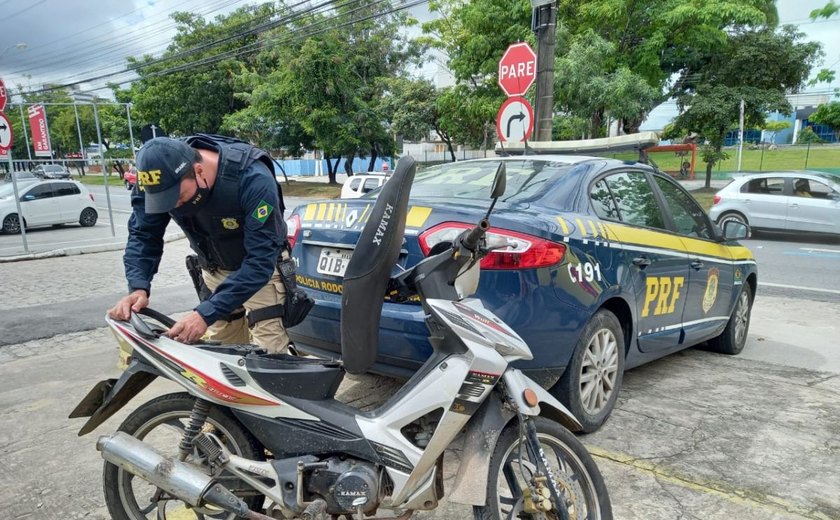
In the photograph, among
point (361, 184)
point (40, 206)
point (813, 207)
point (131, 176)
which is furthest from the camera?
point (361, 184)

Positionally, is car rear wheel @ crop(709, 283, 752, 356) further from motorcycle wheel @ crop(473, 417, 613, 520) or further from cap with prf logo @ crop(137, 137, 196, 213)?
cap with prf logo @ crop(137, 137, 196, 213)

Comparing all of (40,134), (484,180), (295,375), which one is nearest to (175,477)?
(295,375)

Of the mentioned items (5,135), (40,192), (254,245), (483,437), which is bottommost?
(40,192)

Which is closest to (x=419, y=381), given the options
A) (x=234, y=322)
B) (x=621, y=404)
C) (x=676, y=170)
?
(x=234, y=322)

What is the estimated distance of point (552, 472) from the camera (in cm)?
217

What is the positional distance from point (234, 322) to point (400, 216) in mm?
1445

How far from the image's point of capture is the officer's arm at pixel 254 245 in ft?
7.92

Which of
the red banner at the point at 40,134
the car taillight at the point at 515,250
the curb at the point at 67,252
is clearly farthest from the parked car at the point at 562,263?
the red banner at the point at 40,134

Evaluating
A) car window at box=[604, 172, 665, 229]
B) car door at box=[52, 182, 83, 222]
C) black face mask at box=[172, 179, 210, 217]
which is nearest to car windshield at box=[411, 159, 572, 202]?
car window at box=[604, 172, 665, 229]

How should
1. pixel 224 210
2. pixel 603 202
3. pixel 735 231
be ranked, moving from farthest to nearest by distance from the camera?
pixel 735 231, pixel 603 202, pixel 224 210

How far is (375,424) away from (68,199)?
734 inches

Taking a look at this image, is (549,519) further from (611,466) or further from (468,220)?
(468,220)

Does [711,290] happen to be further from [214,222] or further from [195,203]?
[195,203]

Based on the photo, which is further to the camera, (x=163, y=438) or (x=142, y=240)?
(x=142, y=240)
